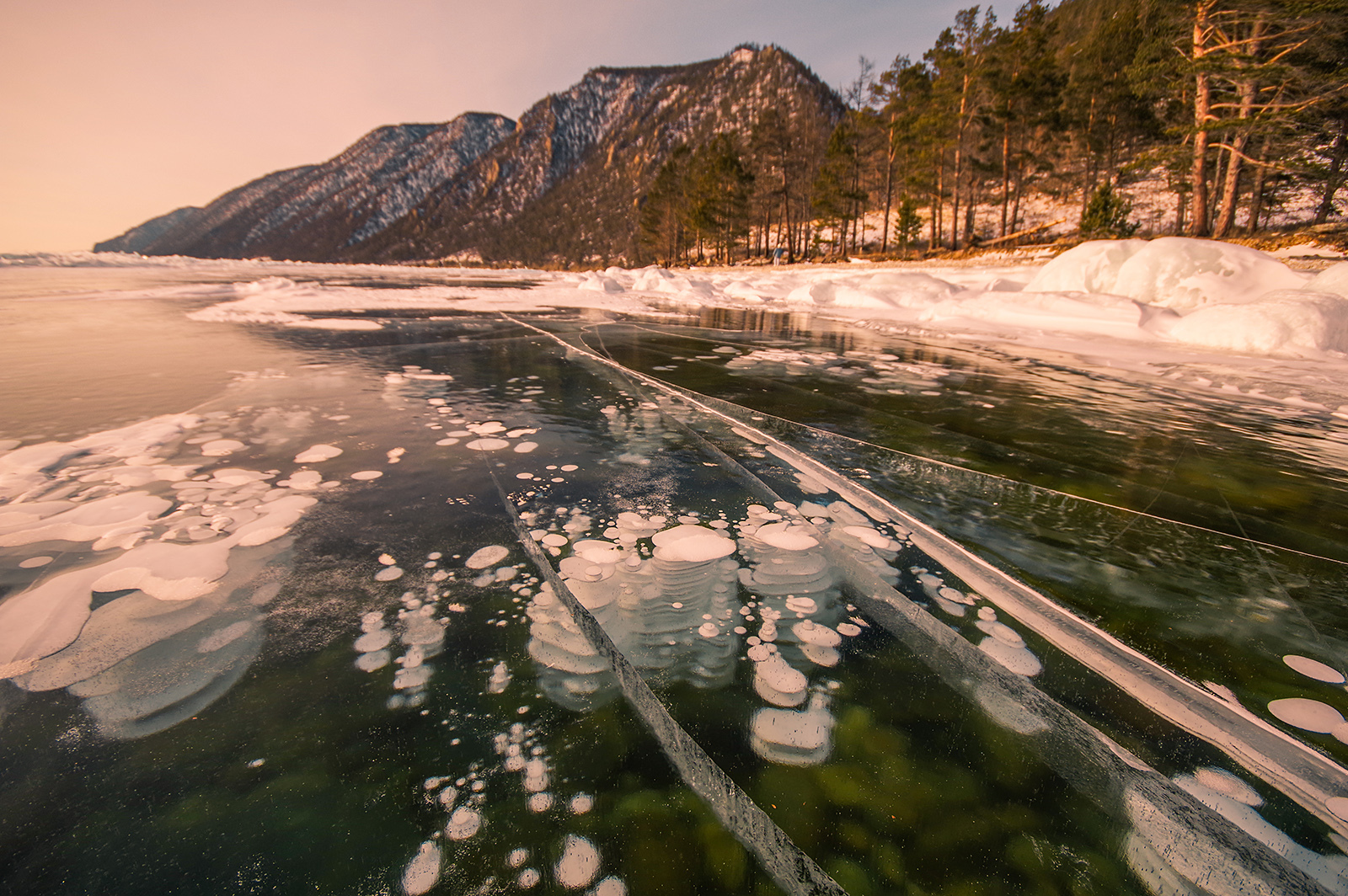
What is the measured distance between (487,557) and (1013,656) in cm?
220

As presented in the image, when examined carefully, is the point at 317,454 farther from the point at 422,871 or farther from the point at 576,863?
the point at 576,863

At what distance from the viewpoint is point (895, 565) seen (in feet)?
7.84

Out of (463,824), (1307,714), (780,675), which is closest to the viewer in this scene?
(463,824)

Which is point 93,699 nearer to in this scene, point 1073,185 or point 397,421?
point 397,421

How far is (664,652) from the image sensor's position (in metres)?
1.82

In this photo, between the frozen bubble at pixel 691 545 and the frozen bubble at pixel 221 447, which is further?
the frozen bubble at pixel 221 447

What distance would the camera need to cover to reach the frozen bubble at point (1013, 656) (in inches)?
70.4

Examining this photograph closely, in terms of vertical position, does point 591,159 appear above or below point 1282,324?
above

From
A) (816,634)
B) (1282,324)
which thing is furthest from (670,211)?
(816,634)

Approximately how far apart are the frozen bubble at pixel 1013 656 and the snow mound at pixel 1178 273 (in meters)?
11.2

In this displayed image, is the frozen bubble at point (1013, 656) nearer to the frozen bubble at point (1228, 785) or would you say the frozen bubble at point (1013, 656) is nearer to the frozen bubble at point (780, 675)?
the frozen bubble at point (1228, 785)

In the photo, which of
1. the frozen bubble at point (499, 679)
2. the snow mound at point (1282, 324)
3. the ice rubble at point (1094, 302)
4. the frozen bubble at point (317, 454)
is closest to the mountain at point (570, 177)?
the ice rubble at point (1094, 302)

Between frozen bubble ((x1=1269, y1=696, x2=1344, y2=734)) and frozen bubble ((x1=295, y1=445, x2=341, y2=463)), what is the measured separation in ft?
15.6

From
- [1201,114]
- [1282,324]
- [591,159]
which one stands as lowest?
[1282,324]
